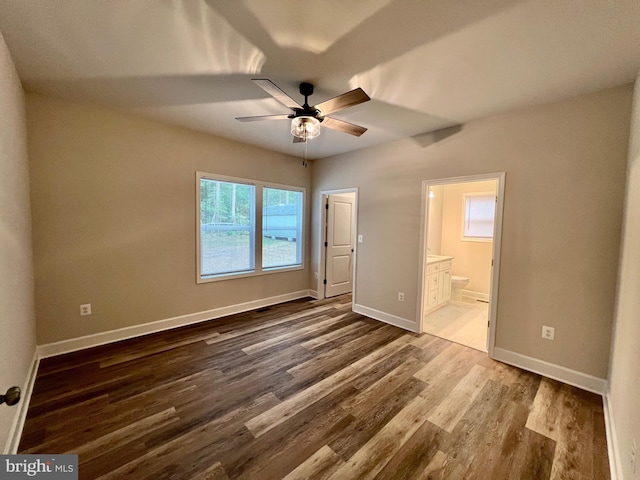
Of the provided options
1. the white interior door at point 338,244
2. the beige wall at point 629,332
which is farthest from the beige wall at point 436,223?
the beige wall at point 629,332

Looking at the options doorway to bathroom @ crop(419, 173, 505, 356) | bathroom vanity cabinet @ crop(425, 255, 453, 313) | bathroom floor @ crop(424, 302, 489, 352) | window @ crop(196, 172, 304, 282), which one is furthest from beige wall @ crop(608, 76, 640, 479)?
window @ crop(196, 172, 304, 282)

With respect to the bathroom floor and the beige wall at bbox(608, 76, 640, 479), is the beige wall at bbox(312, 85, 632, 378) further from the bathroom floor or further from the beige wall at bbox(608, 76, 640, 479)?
the bathroom floor

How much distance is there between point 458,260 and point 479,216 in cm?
93

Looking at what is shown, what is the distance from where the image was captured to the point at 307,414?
6.29 feet

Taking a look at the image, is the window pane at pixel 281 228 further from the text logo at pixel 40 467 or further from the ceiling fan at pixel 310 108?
the text logo at pixel 40 467

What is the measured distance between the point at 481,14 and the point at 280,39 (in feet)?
3.95

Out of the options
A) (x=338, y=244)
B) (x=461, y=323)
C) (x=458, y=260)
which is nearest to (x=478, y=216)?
(x=458, y=260)

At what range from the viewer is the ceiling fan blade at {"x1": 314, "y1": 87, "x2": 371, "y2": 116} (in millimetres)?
1778

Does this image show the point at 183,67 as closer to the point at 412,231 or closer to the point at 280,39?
the point at 280,39

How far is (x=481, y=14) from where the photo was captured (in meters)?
1.44

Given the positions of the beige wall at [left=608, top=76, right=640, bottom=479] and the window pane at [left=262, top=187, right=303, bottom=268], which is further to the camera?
the window pane at [left=262, top=187, right=303, bottom=268]

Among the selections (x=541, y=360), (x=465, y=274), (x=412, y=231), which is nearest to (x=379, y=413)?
(x=541, y=360)

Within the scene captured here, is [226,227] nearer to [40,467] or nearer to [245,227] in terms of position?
[245,227]

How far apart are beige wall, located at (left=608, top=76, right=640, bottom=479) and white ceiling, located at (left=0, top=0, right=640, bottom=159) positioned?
719 millimetres
